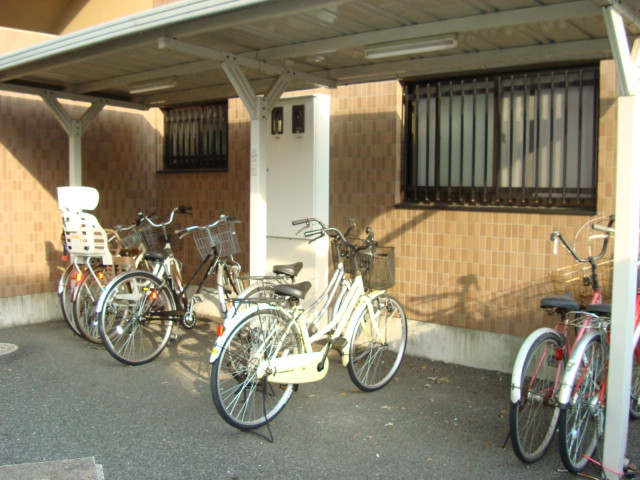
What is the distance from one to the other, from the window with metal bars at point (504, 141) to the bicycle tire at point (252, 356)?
96.1 inches

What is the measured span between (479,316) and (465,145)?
1637 mm

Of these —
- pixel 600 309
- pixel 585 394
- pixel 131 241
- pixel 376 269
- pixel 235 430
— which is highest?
pixel 131 241

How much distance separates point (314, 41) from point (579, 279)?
2.85m

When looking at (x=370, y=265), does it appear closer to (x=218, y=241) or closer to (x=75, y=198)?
(x=218, y=241)

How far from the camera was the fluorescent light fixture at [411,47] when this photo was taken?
4.55 m

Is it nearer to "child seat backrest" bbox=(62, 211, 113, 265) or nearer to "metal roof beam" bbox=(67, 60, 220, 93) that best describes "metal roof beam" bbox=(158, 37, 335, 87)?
"metal roof beam" bbox=(67, 60, 220, 93)

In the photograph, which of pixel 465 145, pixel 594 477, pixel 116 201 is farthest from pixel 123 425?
pixel 116 201

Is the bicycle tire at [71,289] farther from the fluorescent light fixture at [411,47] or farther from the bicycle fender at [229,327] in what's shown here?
the fluorescent light fixture at [411,47]

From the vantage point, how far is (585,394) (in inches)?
148

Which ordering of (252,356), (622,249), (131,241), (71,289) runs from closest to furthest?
(622,249)
(252,356)
(71,289)
(131,241)

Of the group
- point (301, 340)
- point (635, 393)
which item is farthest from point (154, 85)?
point (635, 393)

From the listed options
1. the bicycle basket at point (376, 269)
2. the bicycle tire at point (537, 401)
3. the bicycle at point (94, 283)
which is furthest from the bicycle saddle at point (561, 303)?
the bicycle at point (94, 283)

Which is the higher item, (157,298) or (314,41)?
(314,41)

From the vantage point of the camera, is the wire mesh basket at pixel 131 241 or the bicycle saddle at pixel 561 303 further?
the wire mesh basket at pixel 131 241
